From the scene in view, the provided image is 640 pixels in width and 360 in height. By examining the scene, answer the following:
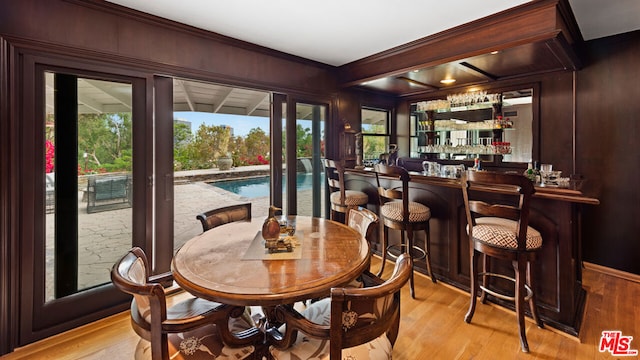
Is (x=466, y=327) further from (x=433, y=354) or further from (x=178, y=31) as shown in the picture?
(x=178, y=31)

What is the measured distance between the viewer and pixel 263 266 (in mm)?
1400

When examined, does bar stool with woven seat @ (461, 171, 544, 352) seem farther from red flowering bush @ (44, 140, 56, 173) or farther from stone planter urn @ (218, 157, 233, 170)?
red flowering bush @ (44, 140, 56, 173)

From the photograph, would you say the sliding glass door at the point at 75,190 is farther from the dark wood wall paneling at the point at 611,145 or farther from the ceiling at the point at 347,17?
the dark wood wall paneling at the point at 611,145

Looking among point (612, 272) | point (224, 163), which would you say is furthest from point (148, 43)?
point (612, 272)

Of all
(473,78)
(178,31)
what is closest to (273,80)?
(178,31)

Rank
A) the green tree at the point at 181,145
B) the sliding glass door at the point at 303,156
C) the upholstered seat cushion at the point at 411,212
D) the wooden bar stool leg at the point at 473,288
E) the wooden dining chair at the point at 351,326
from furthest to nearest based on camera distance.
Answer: the sliding glass door at the point at 303,156
the green tree at the point at 181,145
the upholstered seat cushion at the point at 411,212
the wooden bar stool leg at the point at 473,288
the wooden dining chair at the point at 351,326

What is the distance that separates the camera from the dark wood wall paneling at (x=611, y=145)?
3070 mm

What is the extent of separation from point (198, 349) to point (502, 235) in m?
2.07

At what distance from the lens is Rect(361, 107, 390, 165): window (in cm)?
475

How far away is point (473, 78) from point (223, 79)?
3224mm

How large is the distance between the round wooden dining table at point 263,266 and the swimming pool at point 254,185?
176 cm

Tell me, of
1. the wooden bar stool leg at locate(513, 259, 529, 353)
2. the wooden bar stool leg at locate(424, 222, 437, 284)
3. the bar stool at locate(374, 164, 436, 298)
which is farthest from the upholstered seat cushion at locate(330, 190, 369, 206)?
the wooden bar stool leg at locate(513, 259, 529, 353)

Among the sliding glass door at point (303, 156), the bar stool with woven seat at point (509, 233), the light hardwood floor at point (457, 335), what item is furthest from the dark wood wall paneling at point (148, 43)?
the bar stool with woven seat at point (509, 233)

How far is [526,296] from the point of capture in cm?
224
